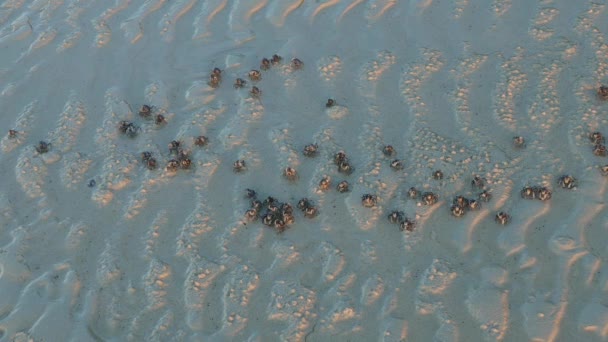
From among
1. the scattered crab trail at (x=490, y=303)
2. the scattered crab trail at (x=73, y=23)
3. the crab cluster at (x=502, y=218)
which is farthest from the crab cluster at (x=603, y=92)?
the scattered crab trail at (x=73, y=23)

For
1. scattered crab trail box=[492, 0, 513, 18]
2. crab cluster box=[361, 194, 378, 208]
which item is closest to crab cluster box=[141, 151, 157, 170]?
crab cluster box=[361, 194, 378, 208]

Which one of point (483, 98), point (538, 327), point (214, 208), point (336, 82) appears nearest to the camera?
point (538, 327)

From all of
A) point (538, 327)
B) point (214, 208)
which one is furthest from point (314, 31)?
point (538, 327)

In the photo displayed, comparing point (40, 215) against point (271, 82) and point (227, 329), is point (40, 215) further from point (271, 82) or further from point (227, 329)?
point (271, 82)

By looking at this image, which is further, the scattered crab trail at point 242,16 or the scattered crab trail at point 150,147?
the scattered crab trail at point 242,16

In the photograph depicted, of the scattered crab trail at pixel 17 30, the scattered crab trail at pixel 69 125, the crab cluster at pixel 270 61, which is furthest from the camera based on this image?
the scattered crab trail at pixel 17 30

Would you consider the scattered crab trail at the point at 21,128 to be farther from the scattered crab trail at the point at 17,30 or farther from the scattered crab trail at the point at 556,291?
the scattered crab trail at the point at 556,291

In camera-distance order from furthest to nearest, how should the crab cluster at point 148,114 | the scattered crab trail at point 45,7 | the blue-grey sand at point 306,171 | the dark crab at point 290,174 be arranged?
1. the scattered crab trail at point 45,7
2. the crab cluster at point 148,114
3. the dark crab at point 290,174
4. the blue-grey sand at point 306,171
